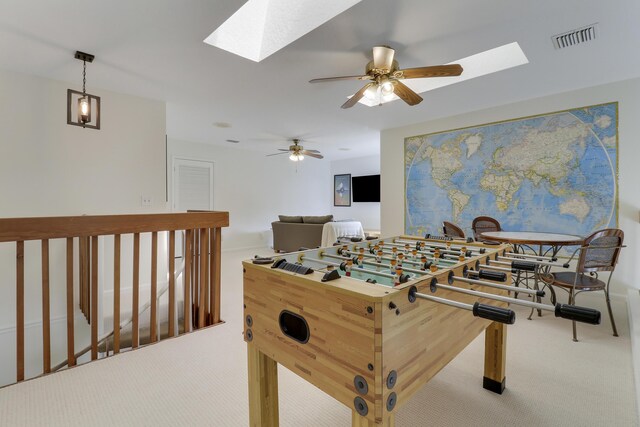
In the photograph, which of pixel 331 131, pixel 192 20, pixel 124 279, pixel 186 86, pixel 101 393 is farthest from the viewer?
A: pixel 331 131

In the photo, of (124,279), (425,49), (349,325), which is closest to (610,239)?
(425,49)

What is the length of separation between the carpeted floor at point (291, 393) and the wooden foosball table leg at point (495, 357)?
60 mm

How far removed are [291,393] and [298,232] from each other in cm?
421

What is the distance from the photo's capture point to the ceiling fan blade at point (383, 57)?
2.33 metres

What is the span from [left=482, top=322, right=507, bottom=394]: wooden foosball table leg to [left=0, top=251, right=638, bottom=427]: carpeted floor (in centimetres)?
6

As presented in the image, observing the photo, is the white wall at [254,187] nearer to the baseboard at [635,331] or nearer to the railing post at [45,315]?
the railing post at [45,315]

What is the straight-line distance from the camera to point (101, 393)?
160 cm

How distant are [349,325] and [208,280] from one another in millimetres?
1928

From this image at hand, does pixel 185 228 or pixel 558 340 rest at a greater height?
pixel 185 228

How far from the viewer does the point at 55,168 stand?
9.90 feet

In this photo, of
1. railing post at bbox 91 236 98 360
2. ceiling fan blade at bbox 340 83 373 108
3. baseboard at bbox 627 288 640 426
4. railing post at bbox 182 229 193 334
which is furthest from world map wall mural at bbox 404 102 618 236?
railing post at bbox 91 236 98 360

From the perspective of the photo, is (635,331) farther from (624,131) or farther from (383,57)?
(383,57)

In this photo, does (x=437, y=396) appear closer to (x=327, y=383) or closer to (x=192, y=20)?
(x=327, y=383)

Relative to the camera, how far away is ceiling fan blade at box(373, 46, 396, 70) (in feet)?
7.64
